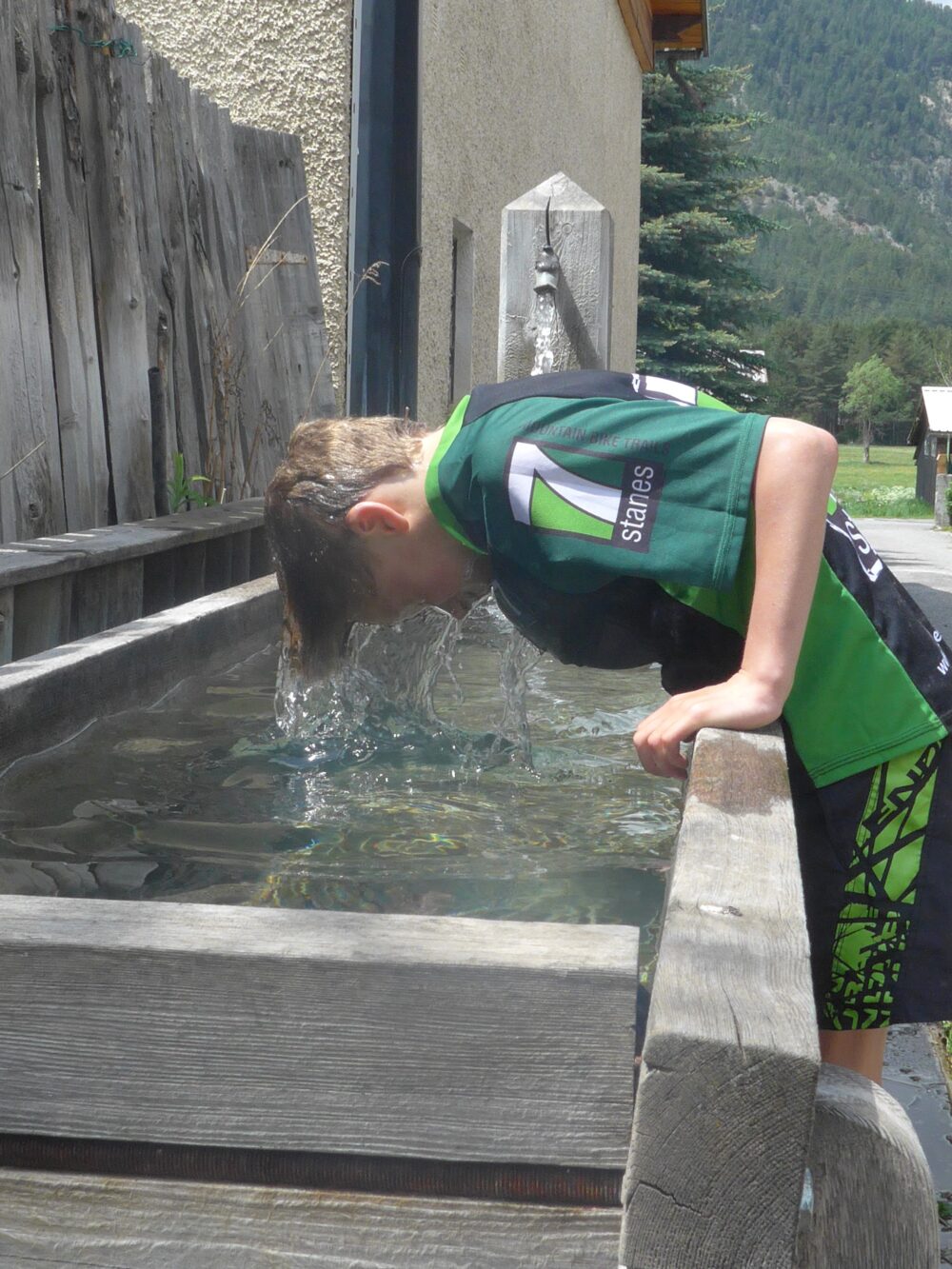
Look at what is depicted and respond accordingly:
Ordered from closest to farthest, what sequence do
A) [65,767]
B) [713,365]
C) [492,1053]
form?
[492,1053] → [65,767] → [713,365]

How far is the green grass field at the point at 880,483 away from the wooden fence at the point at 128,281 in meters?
6.91

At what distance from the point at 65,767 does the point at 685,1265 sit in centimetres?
188

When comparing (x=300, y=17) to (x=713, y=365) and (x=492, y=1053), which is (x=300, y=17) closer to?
(x=492, y=1053)

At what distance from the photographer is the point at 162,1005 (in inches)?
41.8

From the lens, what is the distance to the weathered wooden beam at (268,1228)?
1045 millimetres

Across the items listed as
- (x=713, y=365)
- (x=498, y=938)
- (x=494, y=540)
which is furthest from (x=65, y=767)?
(x=713, y=365)

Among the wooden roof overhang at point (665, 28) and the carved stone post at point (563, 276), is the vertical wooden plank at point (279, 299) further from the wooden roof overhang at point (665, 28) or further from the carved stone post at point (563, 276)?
the wooden roof overhang at point (665, 28)

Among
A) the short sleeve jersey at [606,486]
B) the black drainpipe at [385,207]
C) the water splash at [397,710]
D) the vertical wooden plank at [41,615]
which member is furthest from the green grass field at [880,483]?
the short sleeve jersey at [606,486]

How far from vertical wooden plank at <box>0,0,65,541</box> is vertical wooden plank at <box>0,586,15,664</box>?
2.20 feet

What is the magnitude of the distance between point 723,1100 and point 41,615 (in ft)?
9.30

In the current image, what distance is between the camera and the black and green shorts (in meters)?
1.74

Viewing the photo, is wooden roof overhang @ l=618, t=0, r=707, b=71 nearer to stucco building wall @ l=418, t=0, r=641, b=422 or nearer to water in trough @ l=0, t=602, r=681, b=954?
stucco building wall @ l=418, t=0, r=641, b=422

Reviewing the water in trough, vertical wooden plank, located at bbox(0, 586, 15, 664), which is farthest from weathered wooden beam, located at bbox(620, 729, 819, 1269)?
vertical wooden plank, located at bbox(0, 586, 15, 664)

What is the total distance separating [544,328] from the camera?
4.49m
